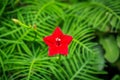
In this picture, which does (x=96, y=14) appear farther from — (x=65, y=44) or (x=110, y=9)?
(x=65, y=44)

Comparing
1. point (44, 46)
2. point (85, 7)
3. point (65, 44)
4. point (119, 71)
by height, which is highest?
point (85, 7)

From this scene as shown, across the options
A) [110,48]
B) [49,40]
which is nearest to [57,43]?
[49,40]

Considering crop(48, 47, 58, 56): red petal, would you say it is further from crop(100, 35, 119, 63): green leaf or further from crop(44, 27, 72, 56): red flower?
crop(100, 35, 119, 63): green leaf

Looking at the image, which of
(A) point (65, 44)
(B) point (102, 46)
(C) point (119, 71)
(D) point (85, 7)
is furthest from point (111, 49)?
(A) point (65, 44)

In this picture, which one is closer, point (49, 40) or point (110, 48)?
point (49, 40)

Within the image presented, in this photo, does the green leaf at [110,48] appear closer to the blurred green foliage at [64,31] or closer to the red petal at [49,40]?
the blurred green foliage at [64,31]

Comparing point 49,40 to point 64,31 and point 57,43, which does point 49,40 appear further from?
point 64,31

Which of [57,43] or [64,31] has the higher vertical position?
[64,31]

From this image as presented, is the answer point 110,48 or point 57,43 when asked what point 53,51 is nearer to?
point 57,43

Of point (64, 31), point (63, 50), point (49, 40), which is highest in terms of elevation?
point (64, 31)
